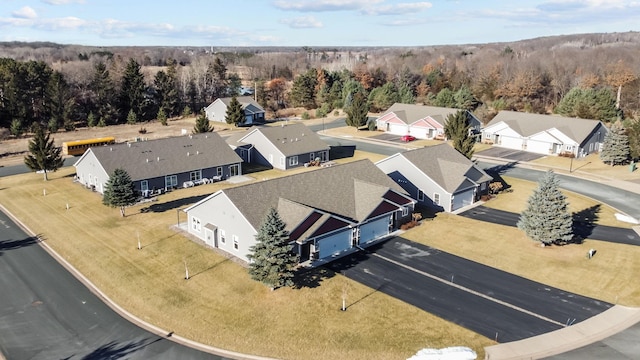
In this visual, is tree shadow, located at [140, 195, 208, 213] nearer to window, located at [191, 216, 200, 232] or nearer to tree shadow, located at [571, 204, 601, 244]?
window, located at [191, 216, 200, 232]

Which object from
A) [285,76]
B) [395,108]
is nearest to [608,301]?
[395,108]

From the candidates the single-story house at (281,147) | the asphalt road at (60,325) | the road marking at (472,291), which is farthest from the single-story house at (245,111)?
the road marking at (472,291)

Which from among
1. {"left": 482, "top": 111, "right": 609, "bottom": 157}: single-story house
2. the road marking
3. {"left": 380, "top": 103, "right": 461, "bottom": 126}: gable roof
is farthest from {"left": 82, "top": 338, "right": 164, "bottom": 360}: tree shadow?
{"left": 380, "top": 103, "right": 461, "bottom": 126}: gable roof

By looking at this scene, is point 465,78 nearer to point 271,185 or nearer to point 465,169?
point 465,169

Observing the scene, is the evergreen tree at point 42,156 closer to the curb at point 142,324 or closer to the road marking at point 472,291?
the curb at point 142,324

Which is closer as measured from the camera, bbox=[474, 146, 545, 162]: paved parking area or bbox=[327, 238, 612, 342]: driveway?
bbox=[327, 238, 612, 342]: driveway

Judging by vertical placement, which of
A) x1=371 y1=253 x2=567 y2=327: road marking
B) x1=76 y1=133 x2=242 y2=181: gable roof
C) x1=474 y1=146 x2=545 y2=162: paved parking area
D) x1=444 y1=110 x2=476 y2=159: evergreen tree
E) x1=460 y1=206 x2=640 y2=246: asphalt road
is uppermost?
x1=444 y1=110 x2=476 y2=159: evergreen tree

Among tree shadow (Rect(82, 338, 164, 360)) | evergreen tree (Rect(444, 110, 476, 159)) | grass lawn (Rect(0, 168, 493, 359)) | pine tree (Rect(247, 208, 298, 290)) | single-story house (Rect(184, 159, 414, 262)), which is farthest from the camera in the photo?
evergreen tree (Rect(444, 110, 476, 159))
